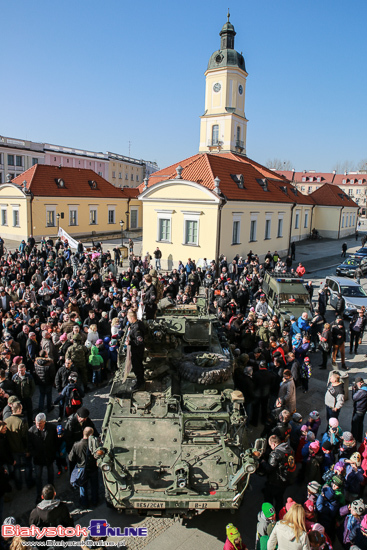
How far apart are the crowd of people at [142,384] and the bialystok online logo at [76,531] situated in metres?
0.13

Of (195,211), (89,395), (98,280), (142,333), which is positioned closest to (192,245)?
(195,211)

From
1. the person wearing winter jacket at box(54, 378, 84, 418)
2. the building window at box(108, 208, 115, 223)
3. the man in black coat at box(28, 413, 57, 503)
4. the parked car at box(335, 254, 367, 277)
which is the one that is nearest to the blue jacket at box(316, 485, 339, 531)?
the man in black coat at box(28, 413, 57, 503)

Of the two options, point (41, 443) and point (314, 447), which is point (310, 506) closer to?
point (314, 447)

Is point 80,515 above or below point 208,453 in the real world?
below

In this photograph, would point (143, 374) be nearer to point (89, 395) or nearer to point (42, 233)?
point (89, 395)

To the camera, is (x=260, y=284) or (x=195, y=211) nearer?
(x=260, y=284)

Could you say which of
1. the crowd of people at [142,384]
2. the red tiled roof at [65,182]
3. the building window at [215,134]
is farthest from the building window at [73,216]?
the crowd of people at [142,384]

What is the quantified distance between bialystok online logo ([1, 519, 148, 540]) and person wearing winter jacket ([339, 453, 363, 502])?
3284 mm

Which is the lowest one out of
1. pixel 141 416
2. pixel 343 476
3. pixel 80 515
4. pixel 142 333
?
pixel 80 515

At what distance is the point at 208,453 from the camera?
21.1ft

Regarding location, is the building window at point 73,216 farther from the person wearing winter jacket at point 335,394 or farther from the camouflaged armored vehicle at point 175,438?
the person wearing winter jacket at point 335,394

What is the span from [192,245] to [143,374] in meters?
18.8

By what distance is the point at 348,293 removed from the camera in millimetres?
19062

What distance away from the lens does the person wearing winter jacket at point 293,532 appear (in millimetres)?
4840
